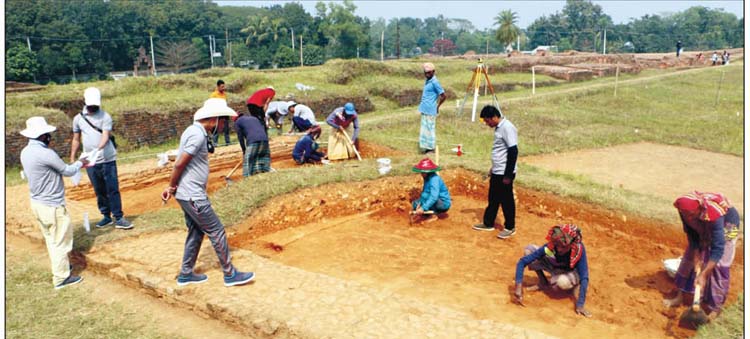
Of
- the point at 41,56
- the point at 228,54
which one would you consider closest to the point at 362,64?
the point at 41,56

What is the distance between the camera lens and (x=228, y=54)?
71.4 m

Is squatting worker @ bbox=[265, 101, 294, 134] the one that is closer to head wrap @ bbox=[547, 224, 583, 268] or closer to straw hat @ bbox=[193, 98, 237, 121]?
straw hat @ bbox=[193, 98, 237, 121]

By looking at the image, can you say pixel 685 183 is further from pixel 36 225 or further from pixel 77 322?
pixel 36 225

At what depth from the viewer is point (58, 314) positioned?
14.6 ft

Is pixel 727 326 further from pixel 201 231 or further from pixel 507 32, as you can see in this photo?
pixel 507 32

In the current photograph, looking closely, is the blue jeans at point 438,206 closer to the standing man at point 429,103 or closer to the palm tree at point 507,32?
the standing man at point 429,103

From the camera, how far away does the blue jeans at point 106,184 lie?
20.0 ft

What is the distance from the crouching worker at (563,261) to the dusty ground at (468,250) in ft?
0.56

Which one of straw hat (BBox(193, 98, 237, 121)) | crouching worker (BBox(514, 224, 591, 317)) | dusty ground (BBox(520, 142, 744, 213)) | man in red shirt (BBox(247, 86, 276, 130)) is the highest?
man in red shirt (BBox(247, 86, 276, 130))

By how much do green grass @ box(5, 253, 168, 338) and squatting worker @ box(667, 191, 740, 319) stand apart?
13.8 feet

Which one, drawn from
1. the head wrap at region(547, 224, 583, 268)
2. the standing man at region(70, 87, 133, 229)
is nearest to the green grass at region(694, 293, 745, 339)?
the head wrap at region(547, 224, 583, 268)

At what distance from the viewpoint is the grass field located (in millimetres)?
A: 5906

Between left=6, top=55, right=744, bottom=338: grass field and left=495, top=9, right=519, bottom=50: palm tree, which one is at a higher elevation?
left=495, top=9, right=519, bottom=50: palm tree

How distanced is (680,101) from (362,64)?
40.3 ft
